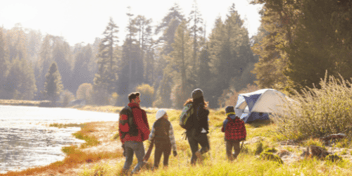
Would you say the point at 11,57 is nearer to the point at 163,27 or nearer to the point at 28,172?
the point at 163,27

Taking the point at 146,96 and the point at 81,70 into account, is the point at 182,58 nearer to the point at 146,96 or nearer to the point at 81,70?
the point at 146,96

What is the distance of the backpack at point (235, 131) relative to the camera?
257 inches

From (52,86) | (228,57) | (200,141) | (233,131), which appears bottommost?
(200,141)

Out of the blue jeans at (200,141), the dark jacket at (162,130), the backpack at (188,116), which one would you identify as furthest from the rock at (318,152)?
the dark jacket at (162,130)

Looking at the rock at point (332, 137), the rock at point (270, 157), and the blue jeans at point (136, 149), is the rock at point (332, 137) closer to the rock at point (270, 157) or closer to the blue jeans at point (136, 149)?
the rock at point (270, 157)

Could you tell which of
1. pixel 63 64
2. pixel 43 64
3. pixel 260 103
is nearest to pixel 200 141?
pixel 260 103

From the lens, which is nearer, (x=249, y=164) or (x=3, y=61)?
(x=249, y=164)

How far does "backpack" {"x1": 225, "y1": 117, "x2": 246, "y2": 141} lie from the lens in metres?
6.54

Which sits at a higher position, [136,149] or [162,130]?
[162,130]

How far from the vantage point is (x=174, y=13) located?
84625 millimetres

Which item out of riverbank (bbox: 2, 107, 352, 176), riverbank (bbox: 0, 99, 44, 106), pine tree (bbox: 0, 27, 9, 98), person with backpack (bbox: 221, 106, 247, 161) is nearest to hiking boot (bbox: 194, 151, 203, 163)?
riverbank (bbox: 2, 107, 352, 176)

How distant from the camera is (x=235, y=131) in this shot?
655 cm

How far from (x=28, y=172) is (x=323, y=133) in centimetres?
1006

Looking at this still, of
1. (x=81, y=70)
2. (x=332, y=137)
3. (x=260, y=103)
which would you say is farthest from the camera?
(x=81, y=70)
